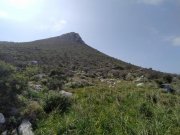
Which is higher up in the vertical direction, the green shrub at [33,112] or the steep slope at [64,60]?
the green shrub at [33,112]

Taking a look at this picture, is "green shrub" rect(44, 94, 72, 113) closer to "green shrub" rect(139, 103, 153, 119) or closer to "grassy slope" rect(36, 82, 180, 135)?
"grassy slope" rect(36, 82, 180, 135)

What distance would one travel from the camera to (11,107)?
1423cm

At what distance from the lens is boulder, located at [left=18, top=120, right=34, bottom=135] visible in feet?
38.8

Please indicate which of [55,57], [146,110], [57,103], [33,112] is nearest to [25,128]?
[33,112]

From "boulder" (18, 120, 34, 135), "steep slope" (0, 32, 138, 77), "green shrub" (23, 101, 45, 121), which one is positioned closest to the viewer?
"boulder" (18, 120, 34, 135)

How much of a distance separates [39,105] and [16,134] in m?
2.55

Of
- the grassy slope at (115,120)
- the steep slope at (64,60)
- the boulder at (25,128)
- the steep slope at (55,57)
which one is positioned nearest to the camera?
the grassy slope at (115,120)

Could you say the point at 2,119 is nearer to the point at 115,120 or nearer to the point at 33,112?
the point at 33,112

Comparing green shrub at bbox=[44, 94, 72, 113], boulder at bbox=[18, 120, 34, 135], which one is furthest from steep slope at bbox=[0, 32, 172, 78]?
boulder at bbox=[18, 120, 34, 135]

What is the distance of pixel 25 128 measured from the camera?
12.2m

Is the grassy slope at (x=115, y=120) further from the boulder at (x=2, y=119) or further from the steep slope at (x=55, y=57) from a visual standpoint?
the steep slope at (x=55, y=57)

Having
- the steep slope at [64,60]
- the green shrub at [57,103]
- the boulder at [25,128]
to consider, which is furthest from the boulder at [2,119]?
the steep slope at [64,60]

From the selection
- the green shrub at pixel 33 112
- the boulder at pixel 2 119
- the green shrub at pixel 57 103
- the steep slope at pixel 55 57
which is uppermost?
the green shrub at pixel 57 103

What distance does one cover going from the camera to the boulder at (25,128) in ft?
38.8
